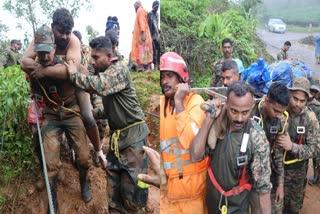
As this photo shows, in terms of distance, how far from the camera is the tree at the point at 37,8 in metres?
2.04

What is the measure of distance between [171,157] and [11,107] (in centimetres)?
144

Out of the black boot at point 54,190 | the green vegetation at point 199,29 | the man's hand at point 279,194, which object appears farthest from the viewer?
the black boot at point 54,190

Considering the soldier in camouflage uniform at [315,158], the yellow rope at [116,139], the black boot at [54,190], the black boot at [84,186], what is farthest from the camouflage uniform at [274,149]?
the black boot at [54,190]

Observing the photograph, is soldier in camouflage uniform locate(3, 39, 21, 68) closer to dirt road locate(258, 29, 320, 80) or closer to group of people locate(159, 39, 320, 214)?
group of people locate(159, 39, 320, 214)

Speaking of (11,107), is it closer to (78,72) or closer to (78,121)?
(78,121)

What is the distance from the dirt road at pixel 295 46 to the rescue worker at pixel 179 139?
55cm

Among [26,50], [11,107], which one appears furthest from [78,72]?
[11,107]

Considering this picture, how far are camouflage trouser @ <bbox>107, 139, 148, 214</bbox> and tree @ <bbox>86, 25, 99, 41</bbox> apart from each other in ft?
2.29

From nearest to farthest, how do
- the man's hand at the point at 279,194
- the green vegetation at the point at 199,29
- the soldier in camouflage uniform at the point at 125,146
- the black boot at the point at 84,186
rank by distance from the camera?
1. the green vegetation at the point at 199,29
2. the man's hand at the point at 279,194
3. the soldier in camouflage uniform at the point at 125,146
4. the black boot at the point at 84,186

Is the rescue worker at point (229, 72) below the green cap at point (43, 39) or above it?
below

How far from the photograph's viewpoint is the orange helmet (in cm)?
152

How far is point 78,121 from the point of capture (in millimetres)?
2506

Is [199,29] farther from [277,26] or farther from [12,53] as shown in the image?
[12,53]

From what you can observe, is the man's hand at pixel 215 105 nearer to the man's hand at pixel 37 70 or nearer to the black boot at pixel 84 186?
the man's hand at pixel 37 70
